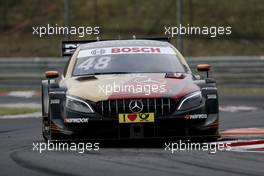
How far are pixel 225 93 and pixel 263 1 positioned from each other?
14.0 meters

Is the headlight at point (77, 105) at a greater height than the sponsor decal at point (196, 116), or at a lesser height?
greater

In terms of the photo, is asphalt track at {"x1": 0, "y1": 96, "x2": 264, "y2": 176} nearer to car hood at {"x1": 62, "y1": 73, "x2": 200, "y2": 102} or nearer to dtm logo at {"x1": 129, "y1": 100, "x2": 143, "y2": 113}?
dtm logo at {"x1": 129, "y1": 100, "x2": 143, "y2": 113}

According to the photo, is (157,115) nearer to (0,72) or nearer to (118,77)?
(118,77)

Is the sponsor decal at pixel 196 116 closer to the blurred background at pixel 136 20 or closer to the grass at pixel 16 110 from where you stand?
the grass at pixel 16 110

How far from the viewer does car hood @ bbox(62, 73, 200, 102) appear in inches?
399

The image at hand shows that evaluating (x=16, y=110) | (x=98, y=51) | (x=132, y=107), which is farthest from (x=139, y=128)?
(x=16, y=110)

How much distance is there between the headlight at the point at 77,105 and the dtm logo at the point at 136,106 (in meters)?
0.44

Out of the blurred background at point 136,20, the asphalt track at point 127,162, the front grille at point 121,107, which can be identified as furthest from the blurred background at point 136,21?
the asphalt track at point 127,162

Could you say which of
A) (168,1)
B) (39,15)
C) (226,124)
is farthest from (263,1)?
(226,124)

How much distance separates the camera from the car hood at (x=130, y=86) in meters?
10.1

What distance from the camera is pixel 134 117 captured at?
1000 cm

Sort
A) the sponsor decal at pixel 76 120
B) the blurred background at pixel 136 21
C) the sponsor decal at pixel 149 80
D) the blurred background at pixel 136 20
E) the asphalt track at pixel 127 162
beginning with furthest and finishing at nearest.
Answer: the blurred background at pixel 136 20
the blurred background at pixel 136 21
the sponsor decal at pixel 149 80
the sponsor decal at pixel 76 120
the asphalt track at pixel 127 162

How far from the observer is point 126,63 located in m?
11.5

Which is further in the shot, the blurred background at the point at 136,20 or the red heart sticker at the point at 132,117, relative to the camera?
the blurred background at the point at 136,20
